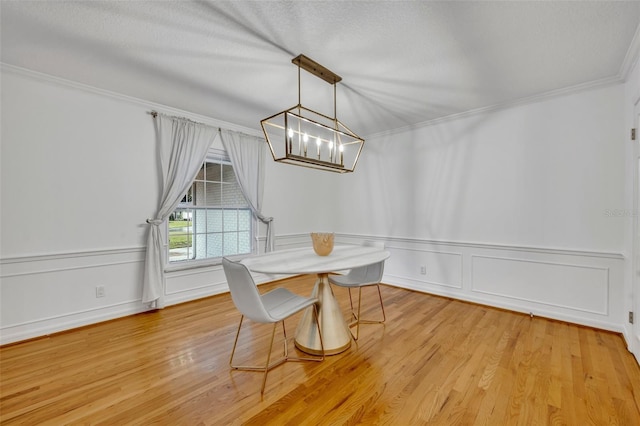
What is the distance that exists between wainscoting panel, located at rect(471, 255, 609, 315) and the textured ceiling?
1901mm

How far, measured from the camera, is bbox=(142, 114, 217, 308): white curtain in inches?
128

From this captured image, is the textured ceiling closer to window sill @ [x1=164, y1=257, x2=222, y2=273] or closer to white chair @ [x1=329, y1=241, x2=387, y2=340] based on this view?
white chair @ [x1=329, y1=241, x2=387, y2=340]

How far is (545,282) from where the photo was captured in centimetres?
311

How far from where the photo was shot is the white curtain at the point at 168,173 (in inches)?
128

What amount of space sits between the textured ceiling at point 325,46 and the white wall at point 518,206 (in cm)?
47

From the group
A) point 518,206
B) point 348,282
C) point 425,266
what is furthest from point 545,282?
point 348,282

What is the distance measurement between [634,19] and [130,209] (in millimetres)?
4625

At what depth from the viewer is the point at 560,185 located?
3012 millimetres

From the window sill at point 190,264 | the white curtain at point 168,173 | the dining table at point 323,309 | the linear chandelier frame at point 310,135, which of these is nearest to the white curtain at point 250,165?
the linear chandelier frame at point 310,135

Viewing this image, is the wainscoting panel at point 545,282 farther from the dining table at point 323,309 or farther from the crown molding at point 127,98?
the crown molding at point 127,98

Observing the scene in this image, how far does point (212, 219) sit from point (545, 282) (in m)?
4.19

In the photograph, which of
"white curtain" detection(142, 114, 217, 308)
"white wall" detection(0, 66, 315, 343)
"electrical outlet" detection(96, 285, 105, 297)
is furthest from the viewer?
"white curtain" detection(142, 114, 217, 308)

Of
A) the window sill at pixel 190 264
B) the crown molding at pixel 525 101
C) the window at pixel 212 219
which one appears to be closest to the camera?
the crown molding at pixel 525 101

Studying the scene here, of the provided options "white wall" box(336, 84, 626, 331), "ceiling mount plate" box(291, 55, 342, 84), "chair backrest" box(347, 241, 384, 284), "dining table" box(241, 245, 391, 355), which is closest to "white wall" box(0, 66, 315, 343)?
"dining table" box(241, 245, 391, 355)
